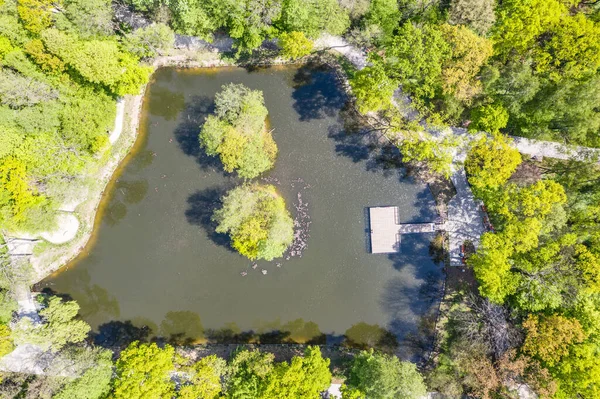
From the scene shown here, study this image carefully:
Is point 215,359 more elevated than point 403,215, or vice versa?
point 403,215

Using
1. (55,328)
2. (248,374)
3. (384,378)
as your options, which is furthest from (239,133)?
(384,378)

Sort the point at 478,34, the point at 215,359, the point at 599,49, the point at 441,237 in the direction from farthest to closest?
the point at 441,237 < the point at 215,359 < the point at 478,34 < the point at 599,49

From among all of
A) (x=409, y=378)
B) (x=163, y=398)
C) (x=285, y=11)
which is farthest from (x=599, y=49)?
(x=163, y=398)

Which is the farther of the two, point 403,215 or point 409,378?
point 403,215

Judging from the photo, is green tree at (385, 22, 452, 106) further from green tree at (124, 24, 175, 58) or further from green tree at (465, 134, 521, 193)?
Result: green tree at (124, 24, 175, 58)

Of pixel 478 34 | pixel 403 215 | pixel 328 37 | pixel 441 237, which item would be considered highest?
pixel 328 37

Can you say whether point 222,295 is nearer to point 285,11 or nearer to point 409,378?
point 409,378

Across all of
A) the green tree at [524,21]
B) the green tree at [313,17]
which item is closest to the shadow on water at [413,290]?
the green tree at [524,21]

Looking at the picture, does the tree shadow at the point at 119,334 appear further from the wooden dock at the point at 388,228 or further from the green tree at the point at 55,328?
the wooden dock at the point at 388,228
